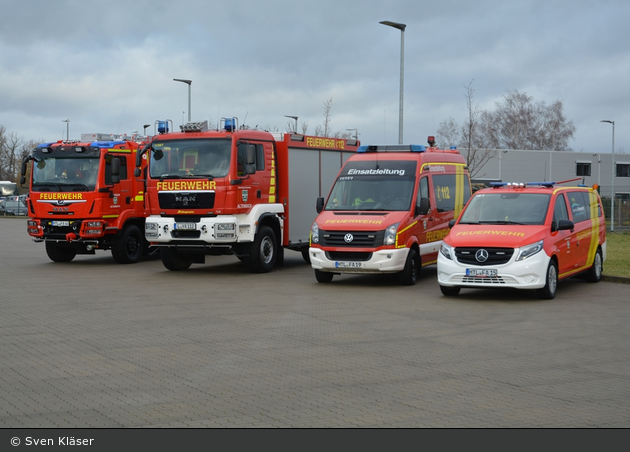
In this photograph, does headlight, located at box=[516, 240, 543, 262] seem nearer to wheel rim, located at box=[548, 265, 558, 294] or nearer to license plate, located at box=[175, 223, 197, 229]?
wheel rim, located at box=[548, 265, 558, 294]

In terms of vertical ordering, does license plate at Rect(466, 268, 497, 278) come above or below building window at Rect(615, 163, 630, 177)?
below

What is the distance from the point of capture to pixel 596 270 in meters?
16.3

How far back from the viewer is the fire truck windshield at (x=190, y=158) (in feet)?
56.7

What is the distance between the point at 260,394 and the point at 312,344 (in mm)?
2618

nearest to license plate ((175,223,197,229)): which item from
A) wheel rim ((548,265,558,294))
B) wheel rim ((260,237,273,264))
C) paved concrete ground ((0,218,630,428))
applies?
wheel rim ((260,237,273,264))

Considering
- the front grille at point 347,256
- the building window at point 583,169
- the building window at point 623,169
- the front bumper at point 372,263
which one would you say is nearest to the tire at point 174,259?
the front bumper at point 372,263

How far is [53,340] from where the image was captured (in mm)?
9953

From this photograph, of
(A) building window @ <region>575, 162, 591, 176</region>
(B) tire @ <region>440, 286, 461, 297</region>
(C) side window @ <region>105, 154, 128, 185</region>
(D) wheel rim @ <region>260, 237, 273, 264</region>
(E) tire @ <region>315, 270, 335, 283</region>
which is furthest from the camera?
(A) building window @ <region>575, 162, 591, 176</region>

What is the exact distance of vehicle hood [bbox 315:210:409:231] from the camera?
1544cm

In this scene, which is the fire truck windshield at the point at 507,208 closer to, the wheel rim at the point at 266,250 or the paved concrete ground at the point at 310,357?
the paved concrete ground at the point at 310,357

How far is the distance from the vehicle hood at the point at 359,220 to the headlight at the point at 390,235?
0.09 meters

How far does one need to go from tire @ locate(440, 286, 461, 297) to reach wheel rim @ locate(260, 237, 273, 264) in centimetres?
522

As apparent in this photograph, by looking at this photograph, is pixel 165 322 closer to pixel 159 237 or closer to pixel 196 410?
pixel 196 410

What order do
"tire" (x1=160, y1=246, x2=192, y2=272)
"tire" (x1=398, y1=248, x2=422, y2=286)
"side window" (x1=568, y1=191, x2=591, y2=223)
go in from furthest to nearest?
"tire" (x1=160, y1=246, x2=192, y2=272), "tire" (x1=398, y1=248, x2=422, y2=286), "side window" (x1=568, y1=191, x2=591, y2=223)
